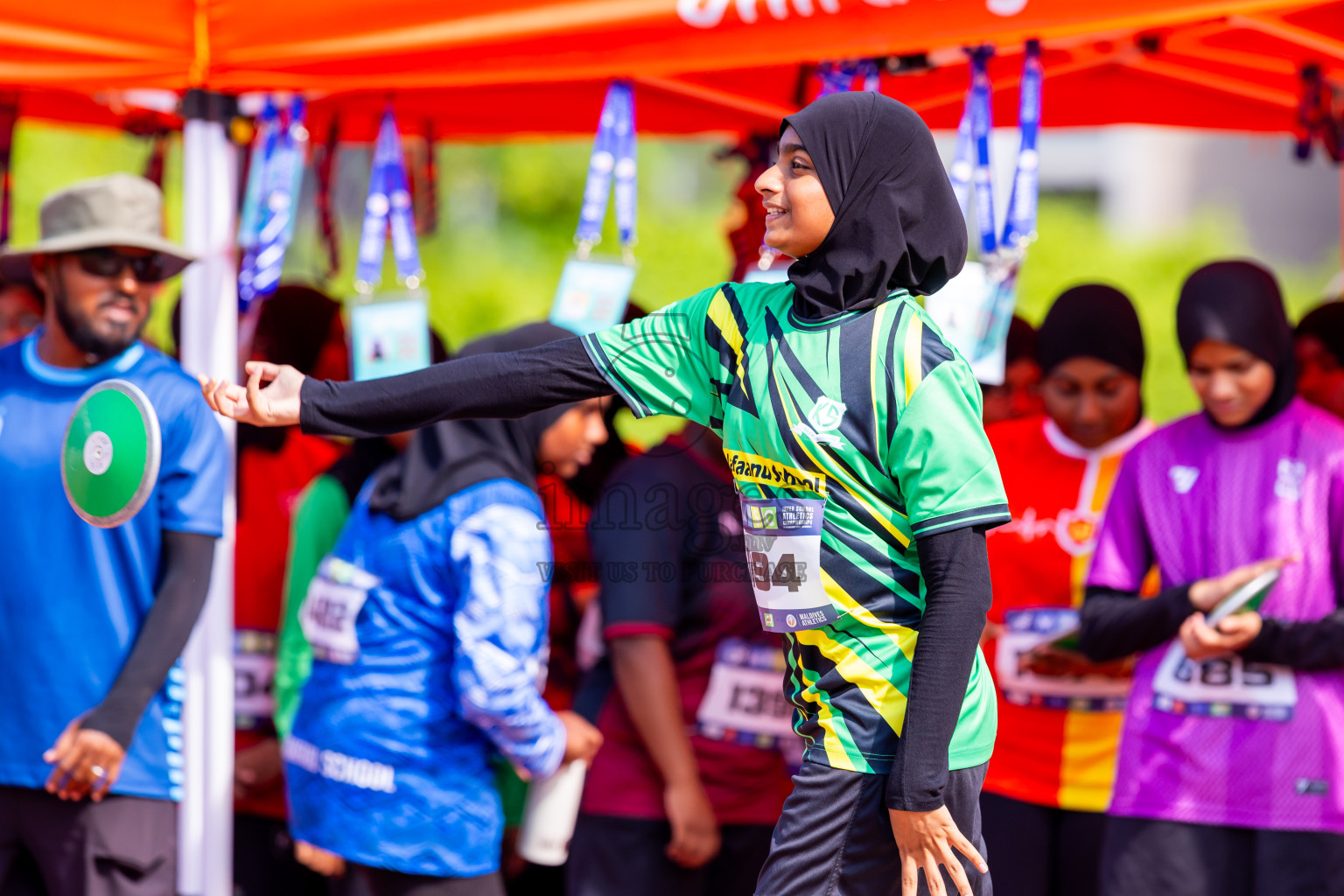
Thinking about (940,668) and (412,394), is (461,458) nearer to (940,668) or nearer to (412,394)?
(412,394)

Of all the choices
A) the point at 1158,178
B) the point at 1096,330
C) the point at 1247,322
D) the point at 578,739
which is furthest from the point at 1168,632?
the point at 1158,178

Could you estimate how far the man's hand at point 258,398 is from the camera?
2092 millimetres

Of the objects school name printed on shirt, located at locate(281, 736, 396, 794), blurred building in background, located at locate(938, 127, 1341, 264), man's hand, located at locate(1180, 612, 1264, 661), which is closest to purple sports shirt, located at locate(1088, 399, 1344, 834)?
man's hand, located at locate(1180, 612, 1264, 661)

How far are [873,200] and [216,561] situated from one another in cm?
201

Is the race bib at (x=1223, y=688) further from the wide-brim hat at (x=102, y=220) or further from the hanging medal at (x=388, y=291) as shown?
the wide-brim hat at (x=102, y=220)

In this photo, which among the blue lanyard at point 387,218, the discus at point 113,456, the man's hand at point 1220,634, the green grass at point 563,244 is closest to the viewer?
the discus at point 113,456

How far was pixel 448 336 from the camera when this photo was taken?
1833 cm

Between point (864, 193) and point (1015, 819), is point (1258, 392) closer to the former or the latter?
point (1015, 819)

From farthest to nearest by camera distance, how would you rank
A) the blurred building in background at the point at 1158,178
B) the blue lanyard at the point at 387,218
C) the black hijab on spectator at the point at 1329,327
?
1. the blurred building in background at the point at 1158,178
2. the black hijab on spectator at the point at 1329,327
3. the blue lanyard at the point at 387,218

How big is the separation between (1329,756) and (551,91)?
2.66 meters

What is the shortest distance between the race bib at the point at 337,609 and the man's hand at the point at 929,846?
148cm

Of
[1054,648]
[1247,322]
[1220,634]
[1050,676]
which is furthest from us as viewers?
[1050,676]

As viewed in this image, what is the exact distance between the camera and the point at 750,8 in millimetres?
3102

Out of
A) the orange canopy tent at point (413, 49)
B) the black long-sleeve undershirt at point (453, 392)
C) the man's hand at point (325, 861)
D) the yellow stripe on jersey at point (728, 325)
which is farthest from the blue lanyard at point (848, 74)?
the man's hand at point (325, 861)
